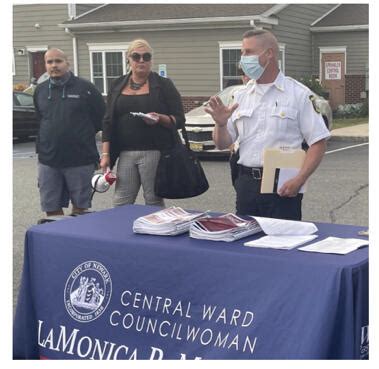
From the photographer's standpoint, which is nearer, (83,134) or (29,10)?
(83,134)

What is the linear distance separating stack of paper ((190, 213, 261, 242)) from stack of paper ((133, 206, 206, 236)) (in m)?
0.08

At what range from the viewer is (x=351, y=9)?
23016mm

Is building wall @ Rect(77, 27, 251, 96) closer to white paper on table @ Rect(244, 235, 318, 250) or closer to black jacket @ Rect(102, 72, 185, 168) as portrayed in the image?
black jacket @ Rect(102, 72, 185, 168)

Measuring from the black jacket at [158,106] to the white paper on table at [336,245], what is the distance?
1921 mm

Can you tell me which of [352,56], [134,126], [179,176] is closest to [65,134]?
[134,126]

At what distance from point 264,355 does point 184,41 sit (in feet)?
56.2

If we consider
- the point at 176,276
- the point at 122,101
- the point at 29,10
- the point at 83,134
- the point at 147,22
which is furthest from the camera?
the point at 29,10

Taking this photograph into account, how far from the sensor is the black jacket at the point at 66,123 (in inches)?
205

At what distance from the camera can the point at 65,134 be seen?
17.0 ft

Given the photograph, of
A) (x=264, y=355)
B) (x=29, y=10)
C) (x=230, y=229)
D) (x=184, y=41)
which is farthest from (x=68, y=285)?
(x=29, y=10)

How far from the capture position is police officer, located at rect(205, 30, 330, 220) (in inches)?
145

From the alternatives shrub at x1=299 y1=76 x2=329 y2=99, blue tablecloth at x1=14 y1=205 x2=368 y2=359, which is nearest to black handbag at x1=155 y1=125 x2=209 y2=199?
blue tablecloth at x1=14 y1=205 x2=368 y2=359

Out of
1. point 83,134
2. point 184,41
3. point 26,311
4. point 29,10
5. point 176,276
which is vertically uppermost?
point 29,10

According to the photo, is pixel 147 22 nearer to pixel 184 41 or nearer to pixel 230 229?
pixel 184 41
